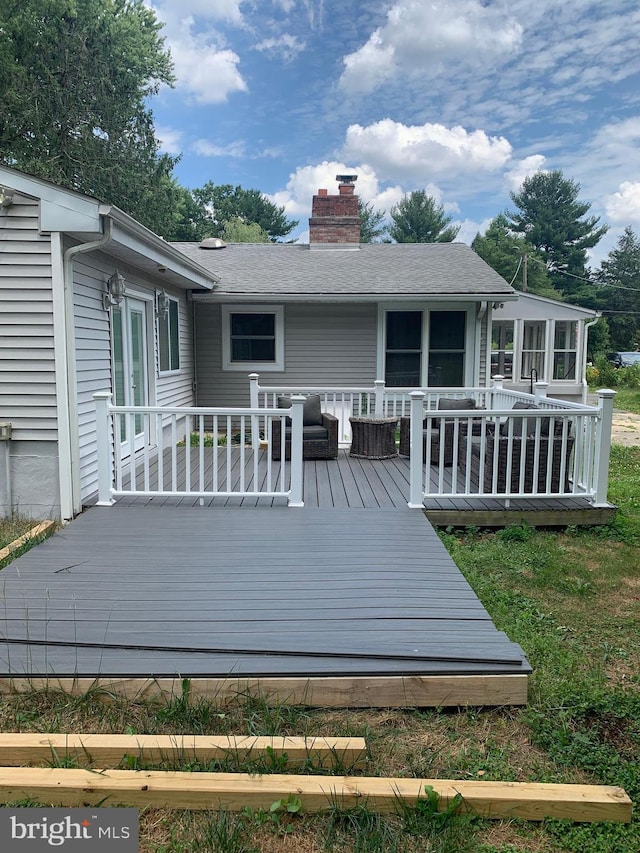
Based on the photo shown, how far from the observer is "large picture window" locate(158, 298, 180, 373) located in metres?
8.04

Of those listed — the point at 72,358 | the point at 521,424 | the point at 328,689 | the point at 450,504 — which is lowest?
the point at 328,689

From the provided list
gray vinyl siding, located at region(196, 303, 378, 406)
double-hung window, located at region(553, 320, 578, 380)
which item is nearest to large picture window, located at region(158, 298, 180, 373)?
gray vinyl siding, located at region(196, 303, 378, 406)

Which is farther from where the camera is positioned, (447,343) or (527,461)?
(447,343)

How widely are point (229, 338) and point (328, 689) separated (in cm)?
841

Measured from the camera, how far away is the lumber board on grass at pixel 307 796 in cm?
195

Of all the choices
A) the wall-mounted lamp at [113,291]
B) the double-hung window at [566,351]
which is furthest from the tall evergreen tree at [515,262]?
the wall-mounted lamp at [113,291]

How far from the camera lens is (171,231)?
23.0 m

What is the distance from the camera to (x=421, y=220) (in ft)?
114

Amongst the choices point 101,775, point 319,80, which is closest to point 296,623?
point 101,775

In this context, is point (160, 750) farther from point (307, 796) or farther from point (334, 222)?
point (334, 222)

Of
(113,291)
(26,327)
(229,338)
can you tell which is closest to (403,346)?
(229,338)

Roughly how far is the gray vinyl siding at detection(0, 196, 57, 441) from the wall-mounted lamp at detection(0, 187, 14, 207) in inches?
1.5

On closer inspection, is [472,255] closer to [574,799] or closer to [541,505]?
[541,505]

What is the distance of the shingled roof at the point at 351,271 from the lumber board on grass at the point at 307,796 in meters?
Answer: 8.33
